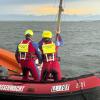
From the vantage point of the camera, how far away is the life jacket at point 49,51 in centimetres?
1277

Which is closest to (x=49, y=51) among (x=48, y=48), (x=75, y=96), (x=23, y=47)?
(x=48, y=48)

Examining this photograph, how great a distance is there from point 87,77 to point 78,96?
0.69 metres

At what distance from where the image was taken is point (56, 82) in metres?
12.7

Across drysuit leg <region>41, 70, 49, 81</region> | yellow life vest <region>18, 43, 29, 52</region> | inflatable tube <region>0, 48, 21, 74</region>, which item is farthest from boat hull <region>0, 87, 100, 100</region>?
inflatable tube <region>0, 48, 21, 74</region>

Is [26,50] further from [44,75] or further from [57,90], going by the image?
[57,90]

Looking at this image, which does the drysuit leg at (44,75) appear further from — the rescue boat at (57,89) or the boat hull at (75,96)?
the boat hull at (75,96)

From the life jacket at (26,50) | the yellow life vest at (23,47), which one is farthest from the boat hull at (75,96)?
the yellow life vest at (23,47)

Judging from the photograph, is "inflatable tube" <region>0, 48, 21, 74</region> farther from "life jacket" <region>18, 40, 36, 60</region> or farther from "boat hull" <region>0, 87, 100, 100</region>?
"boat hull" <region>0, 87, 100, 100</region>

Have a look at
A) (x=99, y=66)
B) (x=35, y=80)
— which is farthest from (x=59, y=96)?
(x=99, y=66)

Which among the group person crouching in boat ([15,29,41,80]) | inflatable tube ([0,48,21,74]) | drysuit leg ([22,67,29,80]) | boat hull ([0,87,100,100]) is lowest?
inflatable tube ([0,48,21,74])

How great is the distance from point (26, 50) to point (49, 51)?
2.62ft

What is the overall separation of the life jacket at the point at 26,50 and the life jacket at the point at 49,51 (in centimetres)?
52

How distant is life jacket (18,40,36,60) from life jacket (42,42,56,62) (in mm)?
521

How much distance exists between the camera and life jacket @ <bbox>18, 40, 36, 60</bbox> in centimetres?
1317
